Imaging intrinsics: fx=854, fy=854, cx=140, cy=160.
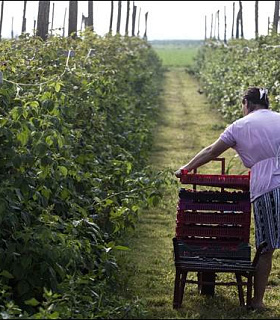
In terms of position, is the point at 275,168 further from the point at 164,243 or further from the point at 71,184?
the point at 164,243

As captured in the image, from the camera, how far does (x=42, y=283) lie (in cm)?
624

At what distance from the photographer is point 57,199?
24.8ft

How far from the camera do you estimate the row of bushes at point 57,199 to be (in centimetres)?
606

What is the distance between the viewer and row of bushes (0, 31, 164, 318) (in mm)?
6062

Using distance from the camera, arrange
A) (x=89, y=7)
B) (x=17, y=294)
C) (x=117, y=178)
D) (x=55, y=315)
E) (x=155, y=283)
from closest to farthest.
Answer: (x=55, y=315)
(x=17, y=294)
(x=155, y=283)
(x=117, y=178)
(x=89, y=7)

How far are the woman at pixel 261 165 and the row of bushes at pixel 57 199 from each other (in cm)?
119

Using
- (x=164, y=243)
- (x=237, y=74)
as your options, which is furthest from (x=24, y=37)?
(x=237, y=74)

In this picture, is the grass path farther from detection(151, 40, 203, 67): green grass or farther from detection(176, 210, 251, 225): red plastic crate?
detection(151, 40, 203, 67): green grass

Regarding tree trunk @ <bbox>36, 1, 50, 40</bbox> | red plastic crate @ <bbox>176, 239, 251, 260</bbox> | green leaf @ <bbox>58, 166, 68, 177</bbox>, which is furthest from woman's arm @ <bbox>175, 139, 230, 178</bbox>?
tree trunk @ <bbox>36, 1, 50, 40</bbox>

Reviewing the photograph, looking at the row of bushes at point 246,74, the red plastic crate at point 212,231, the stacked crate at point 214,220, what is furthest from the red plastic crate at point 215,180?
the row of bushes at point 246,74

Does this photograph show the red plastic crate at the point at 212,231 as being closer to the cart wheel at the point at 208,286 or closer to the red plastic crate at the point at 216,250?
the red plastic crate at the point at 216,250

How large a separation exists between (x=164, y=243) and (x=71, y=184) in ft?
6.73

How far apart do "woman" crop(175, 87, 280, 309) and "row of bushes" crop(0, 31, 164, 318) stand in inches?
46.7

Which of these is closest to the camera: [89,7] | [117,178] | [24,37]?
[117,178]
